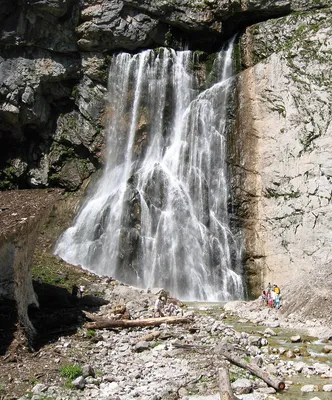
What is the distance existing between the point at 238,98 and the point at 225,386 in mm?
22872

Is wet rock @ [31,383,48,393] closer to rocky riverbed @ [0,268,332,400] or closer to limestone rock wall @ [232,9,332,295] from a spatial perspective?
rocky riverbed @ [0,268,332,400]

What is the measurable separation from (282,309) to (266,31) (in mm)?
19934

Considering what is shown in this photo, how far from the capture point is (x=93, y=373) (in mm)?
11539

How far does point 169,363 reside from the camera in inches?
480

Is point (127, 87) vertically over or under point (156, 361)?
over

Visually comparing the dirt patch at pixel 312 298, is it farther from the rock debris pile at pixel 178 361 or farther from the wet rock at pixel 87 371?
the wet rock at pixel 87 371

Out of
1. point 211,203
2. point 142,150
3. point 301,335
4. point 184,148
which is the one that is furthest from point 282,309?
point 142,150

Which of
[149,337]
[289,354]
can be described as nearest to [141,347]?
[149,337]

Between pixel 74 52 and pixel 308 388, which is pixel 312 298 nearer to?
pixel 308 388

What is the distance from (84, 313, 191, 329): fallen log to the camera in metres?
15.7

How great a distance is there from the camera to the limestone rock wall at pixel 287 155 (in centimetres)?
2598

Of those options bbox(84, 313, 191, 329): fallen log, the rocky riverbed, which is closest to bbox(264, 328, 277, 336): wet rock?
the rocky riverbed

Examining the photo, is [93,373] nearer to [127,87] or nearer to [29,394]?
[29,394]

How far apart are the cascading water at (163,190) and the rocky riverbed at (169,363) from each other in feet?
30.1
